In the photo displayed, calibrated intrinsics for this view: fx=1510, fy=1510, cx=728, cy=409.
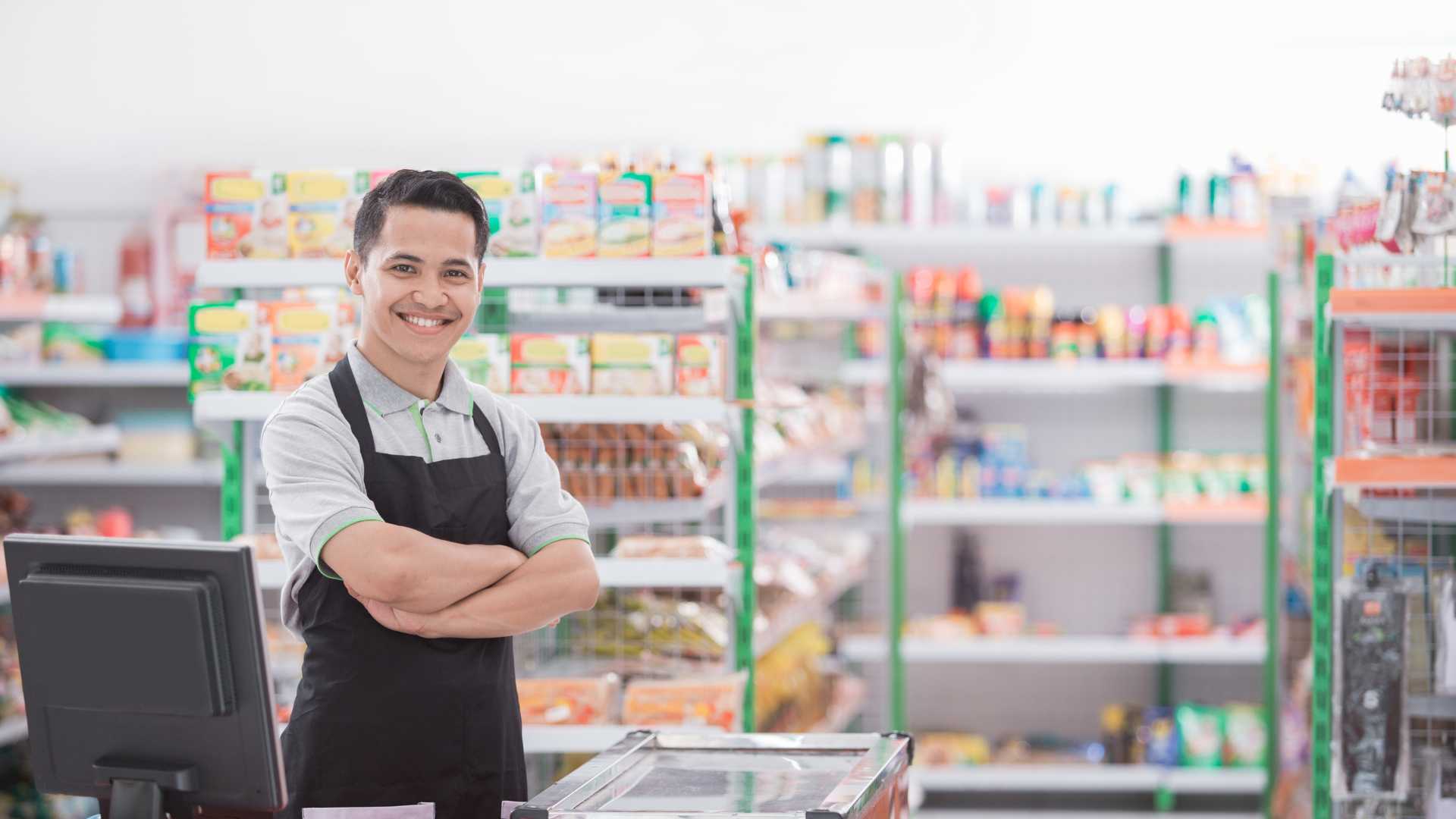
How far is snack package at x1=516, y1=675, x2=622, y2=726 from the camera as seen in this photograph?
3.23 m

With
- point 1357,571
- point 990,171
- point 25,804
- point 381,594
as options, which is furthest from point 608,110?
point 381,594

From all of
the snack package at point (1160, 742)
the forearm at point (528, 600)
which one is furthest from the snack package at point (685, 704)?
the snack package at point (1160, 742)

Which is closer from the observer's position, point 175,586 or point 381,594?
point 175,586

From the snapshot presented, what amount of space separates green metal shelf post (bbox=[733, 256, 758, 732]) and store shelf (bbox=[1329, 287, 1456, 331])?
1.25m

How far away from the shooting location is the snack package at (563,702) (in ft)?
10.6

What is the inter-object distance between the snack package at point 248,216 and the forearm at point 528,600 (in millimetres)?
1428

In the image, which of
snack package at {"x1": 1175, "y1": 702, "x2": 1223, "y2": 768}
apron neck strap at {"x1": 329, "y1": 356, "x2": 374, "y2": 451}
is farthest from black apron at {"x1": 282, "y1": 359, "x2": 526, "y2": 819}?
snack package at {"x1": 1175, "y1": 702, "x2": 1223, "y2": 768}

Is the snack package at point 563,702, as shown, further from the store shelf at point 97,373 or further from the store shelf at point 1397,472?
the store shelf at point 97,373

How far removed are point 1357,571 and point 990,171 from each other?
3.73 m

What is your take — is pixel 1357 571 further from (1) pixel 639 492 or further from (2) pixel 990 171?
(2) pixel 990 171

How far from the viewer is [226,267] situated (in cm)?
327

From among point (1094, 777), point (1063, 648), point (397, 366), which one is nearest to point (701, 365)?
point (397, 366)

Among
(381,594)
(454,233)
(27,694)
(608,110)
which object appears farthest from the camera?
(608,110)

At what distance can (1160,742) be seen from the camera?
5.93 metres
